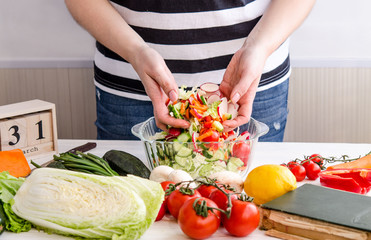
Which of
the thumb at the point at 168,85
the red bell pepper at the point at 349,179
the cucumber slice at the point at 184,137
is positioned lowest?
the red bell pepper at the point at 349,179

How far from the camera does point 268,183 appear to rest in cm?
119

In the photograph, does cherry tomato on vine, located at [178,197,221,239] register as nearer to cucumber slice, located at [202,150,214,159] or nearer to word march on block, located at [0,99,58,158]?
cucumber slice, located at [202,150,214,159]

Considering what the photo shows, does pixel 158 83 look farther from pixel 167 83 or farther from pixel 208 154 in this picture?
pixel 208 154

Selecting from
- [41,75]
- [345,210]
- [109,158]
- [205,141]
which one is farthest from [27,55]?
[345,210]

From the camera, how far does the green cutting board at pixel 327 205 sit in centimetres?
101

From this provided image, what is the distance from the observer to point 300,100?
3025 millimetres

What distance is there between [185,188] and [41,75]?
2.19m

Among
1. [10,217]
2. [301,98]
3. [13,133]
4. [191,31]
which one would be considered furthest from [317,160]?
[301,98]

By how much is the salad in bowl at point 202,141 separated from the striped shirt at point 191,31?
45 cm

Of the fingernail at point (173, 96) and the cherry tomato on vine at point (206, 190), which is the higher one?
the fingernail at point (173, 96)

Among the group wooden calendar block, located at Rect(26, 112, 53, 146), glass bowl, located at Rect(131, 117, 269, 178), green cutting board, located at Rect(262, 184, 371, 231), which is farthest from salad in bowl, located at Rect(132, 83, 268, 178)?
wooden calendar block, located at Rect(26, 112, 53, 146)

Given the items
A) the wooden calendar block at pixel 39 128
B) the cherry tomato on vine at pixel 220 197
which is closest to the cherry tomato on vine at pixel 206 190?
the cherry tomato on vine at pixel 220 197

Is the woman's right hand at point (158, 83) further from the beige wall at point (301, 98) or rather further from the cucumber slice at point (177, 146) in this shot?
the beige wall at point (301, 98)

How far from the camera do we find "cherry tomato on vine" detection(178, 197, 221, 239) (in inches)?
40.4
